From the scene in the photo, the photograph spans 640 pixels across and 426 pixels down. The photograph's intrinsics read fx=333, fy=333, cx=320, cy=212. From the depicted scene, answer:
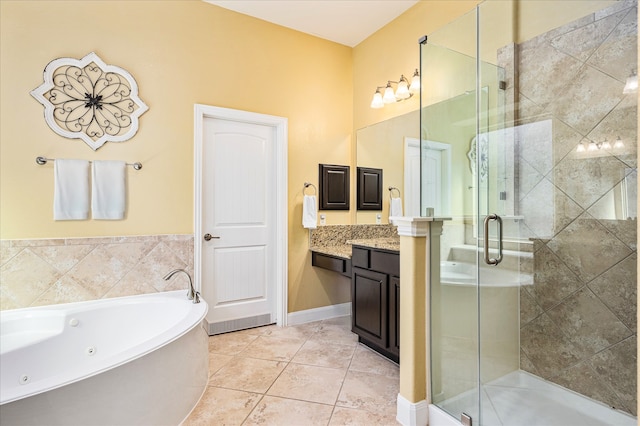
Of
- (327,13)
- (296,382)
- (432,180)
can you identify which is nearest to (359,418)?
(296,382)

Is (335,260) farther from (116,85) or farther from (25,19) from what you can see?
(25,19)

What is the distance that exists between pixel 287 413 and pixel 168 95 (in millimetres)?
2588

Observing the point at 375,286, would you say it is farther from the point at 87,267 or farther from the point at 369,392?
the point at 87,267

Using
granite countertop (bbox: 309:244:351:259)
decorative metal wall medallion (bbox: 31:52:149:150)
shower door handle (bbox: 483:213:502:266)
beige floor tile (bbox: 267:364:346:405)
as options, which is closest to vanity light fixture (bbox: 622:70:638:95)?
shower door handle (bbox: 483:213:502:266)

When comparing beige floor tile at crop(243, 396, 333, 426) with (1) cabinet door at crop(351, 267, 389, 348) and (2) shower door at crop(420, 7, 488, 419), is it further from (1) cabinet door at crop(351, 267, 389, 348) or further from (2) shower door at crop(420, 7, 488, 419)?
(1) cabinet door at crop(351, 267, 389, 348)

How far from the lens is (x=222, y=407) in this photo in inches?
78.2

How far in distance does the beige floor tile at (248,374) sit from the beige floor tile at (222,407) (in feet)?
0.23

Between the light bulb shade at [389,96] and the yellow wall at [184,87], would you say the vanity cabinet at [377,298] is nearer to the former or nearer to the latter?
the yellow wall at [184,87]

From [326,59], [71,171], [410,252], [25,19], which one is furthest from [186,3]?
[410,252]

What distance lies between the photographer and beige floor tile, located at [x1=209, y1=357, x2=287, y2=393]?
2.23 metres

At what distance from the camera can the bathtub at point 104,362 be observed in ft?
4.60

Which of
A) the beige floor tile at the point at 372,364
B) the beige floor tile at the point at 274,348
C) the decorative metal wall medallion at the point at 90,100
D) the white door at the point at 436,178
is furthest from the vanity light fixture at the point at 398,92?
the beige floor tile at the point at 274,348

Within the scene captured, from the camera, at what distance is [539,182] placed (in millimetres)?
2016

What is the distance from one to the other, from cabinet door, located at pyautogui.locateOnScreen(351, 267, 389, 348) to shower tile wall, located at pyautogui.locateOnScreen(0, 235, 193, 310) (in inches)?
58.2
